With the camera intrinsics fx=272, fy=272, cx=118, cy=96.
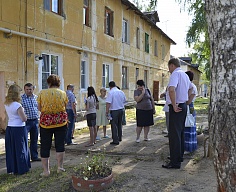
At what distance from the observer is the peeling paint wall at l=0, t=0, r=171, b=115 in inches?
333

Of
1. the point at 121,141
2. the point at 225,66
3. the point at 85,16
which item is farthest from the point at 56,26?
the point at 225,66

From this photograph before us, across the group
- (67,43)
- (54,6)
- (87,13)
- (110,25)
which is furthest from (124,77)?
(54,6)

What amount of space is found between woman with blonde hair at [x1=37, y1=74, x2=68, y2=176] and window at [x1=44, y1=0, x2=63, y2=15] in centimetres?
639

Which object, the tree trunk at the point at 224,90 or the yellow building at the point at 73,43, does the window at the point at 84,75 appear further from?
the tree trunk at the point at 224,90

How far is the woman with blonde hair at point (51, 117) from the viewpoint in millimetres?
4441

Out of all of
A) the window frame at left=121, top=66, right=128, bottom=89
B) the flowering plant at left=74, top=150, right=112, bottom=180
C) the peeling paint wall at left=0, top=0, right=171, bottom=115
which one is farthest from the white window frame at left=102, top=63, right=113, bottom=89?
the flowering plant at left=74, top=150, right=112, bottom=180

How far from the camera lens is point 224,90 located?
6.36 feet

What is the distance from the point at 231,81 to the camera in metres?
1.91

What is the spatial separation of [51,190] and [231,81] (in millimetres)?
3134

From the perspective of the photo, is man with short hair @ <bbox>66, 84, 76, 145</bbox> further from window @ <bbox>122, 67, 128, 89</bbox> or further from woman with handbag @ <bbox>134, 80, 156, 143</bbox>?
window @ <bbox>122, 67, 128, 89</bbox>

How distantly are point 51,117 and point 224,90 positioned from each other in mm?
3139

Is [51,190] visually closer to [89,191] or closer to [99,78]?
[89,191]

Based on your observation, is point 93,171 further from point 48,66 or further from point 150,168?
point 48,66

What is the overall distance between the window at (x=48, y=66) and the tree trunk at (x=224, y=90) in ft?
27.8
